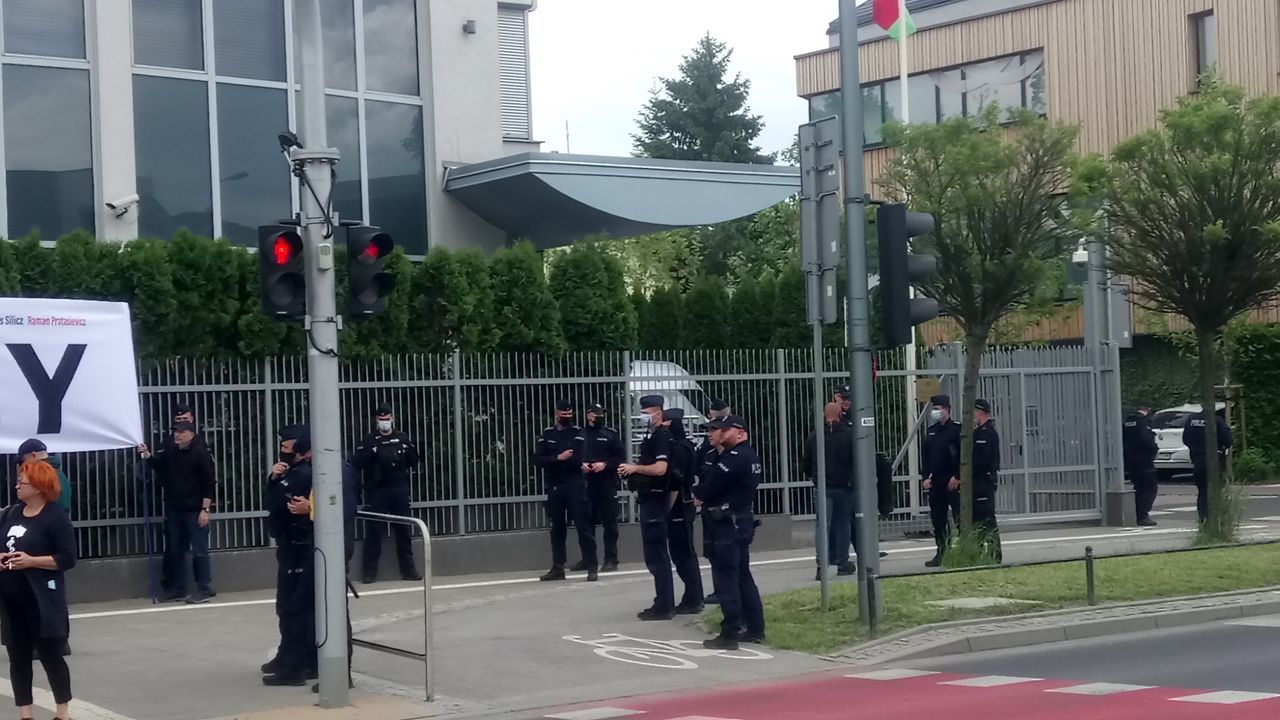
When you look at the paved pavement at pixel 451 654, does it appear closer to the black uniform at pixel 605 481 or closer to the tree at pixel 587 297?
the black uniform at pixel 605 481

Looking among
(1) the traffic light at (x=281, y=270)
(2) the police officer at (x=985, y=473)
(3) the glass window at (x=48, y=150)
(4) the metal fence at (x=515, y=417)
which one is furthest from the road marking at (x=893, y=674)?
(3) the glass window at (x=48, y=150)

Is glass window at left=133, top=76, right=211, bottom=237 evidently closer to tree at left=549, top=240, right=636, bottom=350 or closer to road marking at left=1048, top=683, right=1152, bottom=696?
tree at left=549, top=240, right=636, bottom=350

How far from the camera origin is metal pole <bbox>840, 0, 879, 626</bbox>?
12969 millimetres

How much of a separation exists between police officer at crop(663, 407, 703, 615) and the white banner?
4.66 m

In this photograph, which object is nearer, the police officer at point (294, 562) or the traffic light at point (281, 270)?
the traffic light at point (281, 270)

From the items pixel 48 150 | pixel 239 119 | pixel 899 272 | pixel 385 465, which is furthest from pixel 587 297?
pixel 899 272

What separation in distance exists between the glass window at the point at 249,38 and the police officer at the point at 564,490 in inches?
235

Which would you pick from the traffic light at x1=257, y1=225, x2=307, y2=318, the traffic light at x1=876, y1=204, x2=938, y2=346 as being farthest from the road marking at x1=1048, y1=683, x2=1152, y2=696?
the traffic light at x1=257, y1=225, x2=307, y2=318

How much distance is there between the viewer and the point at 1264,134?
18.2 meters

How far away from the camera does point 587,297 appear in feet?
66.2

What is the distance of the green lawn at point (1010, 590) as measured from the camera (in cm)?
1314

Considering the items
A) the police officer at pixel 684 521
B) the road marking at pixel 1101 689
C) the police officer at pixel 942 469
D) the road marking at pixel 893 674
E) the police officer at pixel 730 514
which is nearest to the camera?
the road marking at pixel 1101 689

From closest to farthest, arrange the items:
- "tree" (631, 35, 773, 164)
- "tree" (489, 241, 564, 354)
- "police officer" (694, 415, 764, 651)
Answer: "police officer" (694, 415, 764, 651) < "tree" (489, 241, 564, 354) < "tree" (631, 35, 773, 164)

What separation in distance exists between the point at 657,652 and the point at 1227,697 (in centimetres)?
440
